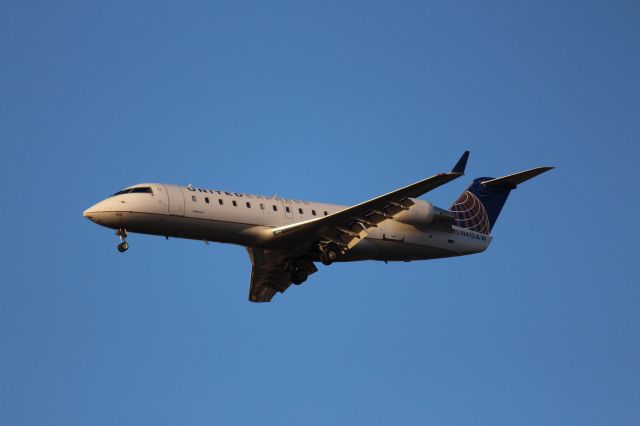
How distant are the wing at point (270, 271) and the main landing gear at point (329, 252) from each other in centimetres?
118

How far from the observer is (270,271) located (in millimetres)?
32469

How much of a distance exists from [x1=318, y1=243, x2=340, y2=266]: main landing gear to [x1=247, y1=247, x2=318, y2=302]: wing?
1.18 meters

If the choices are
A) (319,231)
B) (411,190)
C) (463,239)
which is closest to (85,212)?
(319,231)

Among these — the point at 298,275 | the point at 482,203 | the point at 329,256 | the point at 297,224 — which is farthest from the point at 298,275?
the point at 482,203

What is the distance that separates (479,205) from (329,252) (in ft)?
21.6

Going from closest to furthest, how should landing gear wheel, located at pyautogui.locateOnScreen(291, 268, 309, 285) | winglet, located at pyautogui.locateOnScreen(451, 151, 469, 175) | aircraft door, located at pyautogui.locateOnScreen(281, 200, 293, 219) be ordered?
winglet, located at pyautogui.locateOnScreen(451, 151, 469, 175), aircraft door, located at pyautogui.locateOnScreen(281, 200, 293, 219), landing gear wheel, located at pyautogui.locateOnScreen(291, 268, 309, 285)

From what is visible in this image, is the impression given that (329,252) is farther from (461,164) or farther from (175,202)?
(461,164)

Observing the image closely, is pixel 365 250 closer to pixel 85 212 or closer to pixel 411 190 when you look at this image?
pixel 411 190

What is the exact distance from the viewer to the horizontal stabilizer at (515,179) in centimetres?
2902

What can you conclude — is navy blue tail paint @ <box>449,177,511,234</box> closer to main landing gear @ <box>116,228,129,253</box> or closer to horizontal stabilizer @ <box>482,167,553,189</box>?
horizontal stabilizer @ <box>482,167,553,189</box>

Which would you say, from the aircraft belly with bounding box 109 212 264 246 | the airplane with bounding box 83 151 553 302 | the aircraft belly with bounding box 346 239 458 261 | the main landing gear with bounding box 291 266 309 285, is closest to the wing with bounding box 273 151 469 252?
the airplane with bounding box 83 151 553 302

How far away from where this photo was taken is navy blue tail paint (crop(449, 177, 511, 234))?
33375 millimetres

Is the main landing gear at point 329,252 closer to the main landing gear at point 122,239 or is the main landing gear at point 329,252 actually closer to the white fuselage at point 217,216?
the white fuselage at point 217,216

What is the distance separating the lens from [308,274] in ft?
103
